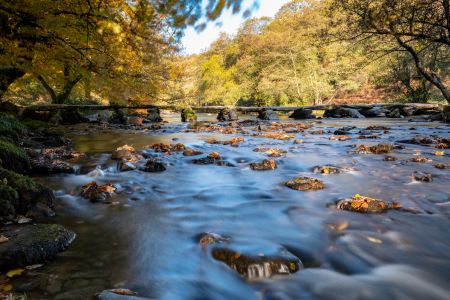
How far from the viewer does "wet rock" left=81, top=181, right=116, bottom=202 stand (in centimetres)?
407

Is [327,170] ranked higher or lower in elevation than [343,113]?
lower

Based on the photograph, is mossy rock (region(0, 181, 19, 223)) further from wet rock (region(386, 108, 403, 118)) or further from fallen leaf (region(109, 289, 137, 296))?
wet rock (region(386, 108, 403, 118))

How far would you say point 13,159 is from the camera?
5.08 m

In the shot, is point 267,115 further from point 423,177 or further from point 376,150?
point 423,177

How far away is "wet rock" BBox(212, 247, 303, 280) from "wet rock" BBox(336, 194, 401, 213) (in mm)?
1324

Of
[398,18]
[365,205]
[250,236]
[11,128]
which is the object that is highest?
[398,18]

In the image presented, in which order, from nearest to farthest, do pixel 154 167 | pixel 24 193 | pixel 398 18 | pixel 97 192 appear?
pixel 24 193
pixel 97 192
pixel 154 167
pixel 398 18

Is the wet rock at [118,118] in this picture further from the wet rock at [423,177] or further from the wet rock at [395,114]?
the wet rock at [423,177]

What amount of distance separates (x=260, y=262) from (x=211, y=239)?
0.60 m

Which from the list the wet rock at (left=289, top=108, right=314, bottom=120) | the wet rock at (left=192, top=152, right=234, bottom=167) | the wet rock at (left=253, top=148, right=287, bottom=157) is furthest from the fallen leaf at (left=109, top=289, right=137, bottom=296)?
the wet rock at (left=289, top=108, right=314, bottom=120)

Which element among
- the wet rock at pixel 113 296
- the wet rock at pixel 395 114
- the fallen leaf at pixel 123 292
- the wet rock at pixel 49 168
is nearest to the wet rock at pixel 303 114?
the wet rock at pixel 395 114

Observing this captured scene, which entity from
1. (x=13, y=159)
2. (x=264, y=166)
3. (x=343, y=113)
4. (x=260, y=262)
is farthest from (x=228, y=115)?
(x=260, y=262)

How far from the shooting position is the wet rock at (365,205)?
353cm

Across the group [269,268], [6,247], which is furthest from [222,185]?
[6,247]
